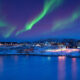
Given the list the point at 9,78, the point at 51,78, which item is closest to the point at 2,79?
the point at 9,78

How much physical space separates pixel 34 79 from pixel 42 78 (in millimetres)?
303

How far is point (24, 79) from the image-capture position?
5.36 meters

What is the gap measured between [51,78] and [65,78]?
0.48m

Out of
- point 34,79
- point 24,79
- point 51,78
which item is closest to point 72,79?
point 51,78

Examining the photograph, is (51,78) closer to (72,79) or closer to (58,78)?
(58,78)

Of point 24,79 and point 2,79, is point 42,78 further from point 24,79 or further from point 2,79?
point 2,79

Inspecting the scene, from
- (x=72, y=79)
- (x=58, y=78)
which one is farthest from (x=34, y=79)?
(x=72, y=79)

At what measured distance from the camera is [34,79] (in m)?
5.43

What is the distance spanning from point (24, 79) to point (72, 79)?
1.59 metres

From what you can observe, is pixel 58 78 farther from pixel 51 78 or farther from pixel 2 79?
pixel 2 79

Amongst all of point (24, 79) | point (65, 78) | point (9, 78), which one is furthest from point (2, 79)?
point (65, 78)

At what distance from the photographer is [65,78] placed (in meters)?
5.57

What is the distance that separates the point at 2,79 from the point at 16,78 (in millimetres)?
466

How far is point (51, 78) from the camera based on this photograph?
5.61 m
